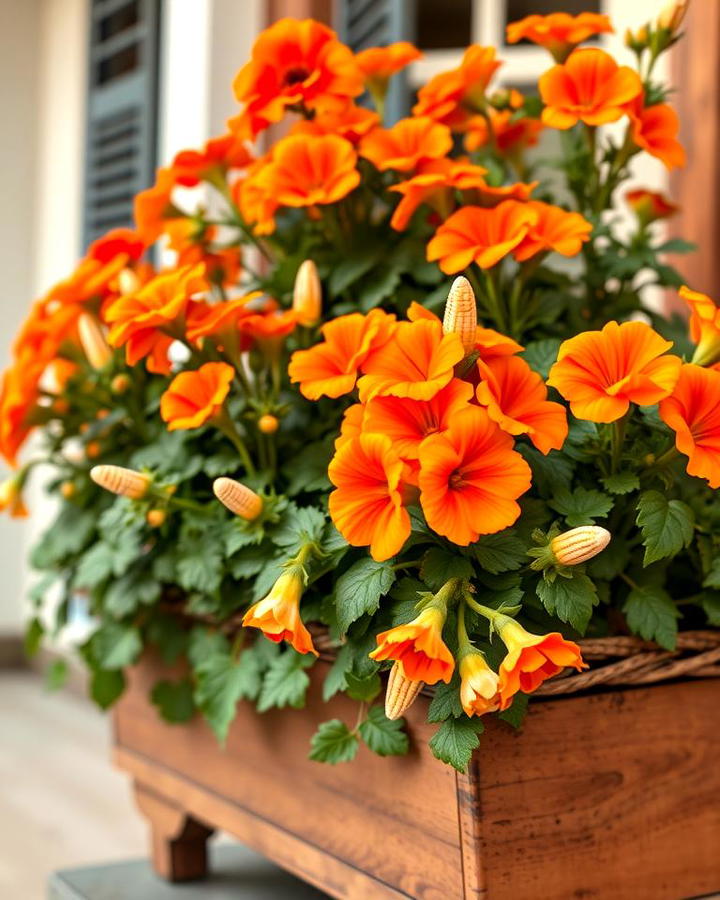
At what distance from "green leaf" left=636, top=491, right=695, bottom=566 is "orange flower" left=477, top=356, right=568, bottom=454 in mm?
70

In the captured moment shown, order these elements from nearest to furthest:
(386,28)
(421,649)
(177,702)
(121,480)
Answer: (421,649), (121,480), (177,702), (386,28)

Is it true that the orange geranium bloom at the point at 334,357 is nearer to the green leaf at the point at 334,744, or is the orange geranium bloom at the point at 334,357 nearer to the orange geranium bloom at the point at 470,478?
the orange geranium bloom at the point at 470,478

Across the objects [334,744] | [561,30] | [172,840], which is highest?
[561,30]

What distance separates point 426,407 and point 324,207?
355 millimetres

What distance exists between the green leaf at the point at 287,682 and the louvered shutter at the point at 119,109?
238 cm

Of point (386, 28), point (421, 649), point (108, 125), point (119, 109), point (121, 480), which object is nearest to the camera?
point (421, 649)

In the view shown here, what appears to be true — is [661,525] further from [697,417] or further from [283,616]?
[283,616]

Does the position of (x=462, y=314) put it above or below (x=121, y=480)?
above

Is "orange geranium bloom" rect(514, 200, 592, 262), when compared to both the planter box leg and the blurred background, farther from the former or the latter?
the planter box leg

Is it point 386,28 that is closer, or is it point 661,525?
point 661,525

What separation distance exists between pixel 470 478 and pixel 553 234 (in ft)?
0.89

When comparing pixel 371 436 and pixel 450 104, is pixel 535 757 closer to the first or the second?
pixel 371 436

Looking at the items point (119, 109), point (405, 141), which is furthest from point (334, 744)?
point (119, 109)

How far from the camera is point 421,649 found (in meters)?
0.60
